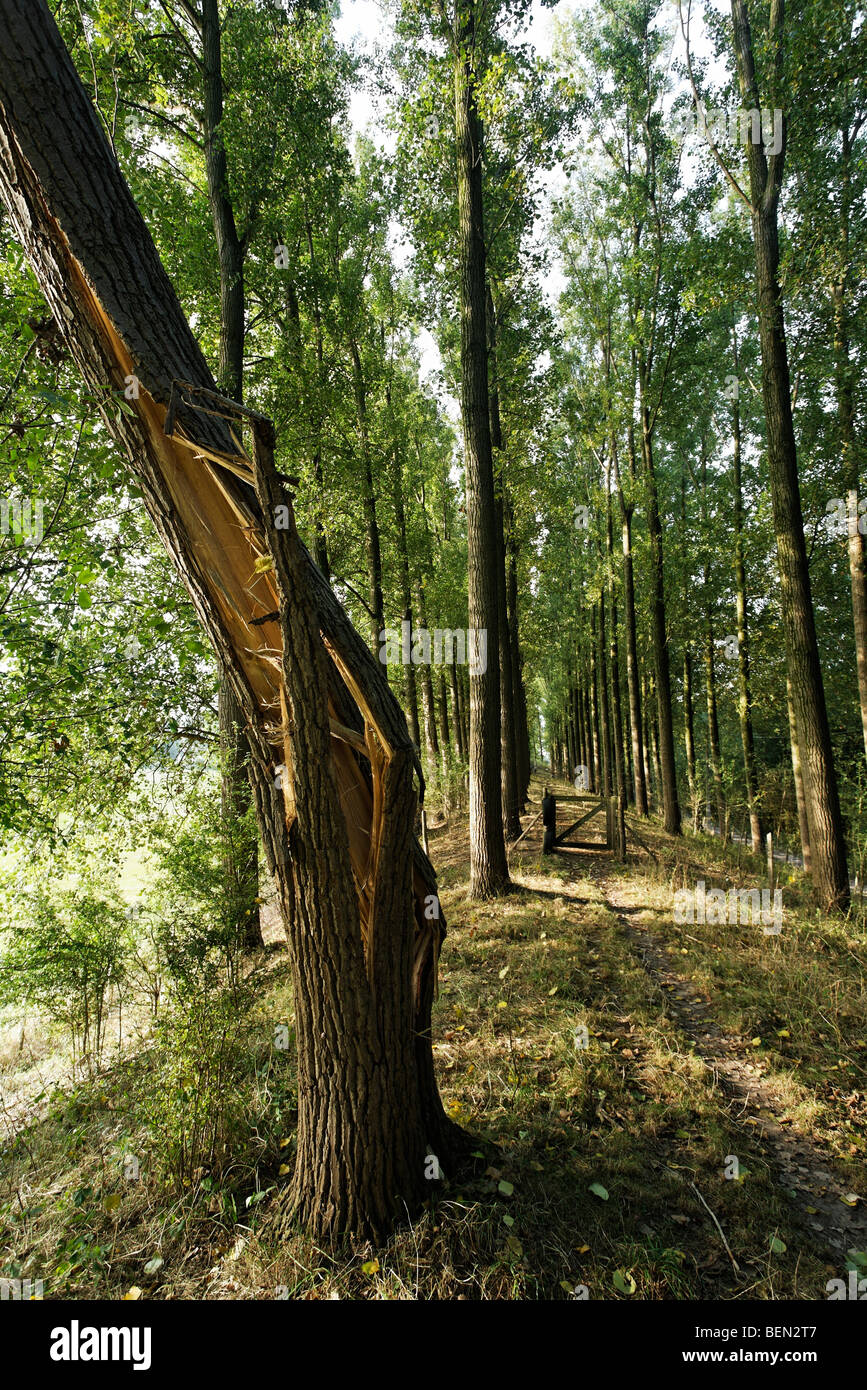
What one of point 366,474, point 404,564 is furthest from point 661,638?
point 366,474

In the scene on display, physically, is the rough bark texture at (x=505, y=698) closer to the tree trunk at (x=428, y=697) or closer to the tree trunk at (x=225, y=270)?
the tree trunk at (x=225, y=270)

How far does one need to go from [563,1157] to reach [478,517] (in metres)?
6.68

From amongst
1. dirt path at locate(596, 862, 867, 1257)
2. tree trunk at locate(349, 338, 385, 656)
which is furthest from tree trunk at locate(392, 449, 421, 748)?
dirt path at locate(596, 862, 867, 1257)

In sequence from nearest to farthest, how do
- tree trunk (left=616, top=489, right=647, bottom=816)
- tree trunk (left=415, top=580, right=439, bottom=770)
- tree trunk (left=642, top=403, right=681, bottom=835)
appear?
tree trunk (left=642, top=403, right=681, bottom=835)
tree trunk (left=616, top=489, right=647, bottom=816)
tree trunk (left=415, top=580, right=439, bottom=770)

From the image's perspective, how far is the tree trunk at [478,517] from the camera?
708 centimetres

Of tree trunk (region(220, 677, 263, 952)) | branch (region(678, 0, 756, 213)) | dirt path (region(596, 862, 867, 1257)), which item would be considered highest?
branch (region(678, 0, 756, 213))

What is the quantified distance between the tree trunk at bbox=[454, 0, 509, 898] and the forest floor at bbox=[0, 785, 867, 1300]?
6.27ft

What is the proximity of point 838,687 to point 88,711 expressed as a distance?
21000 millimetres

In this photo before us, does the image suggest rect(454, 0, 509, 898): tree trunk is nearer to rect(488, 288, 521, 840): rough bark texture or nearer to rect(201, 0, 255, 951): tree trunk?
rect(488, 288, 521, 840): rough bark texture

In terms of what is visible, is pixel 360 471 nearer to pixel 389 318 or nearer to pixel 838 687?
pixel 389 318

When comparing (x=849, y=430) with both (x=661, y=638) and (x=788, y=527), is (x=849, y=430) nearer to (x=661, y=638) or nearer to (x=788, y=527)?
(x=788, y=527)

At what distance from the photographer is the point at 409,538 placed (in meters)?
15.3

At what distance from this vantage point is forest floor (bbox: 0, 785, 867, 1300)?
7.64 ft

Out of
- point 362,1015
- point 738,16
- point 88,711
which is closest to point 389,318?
point 738,16
